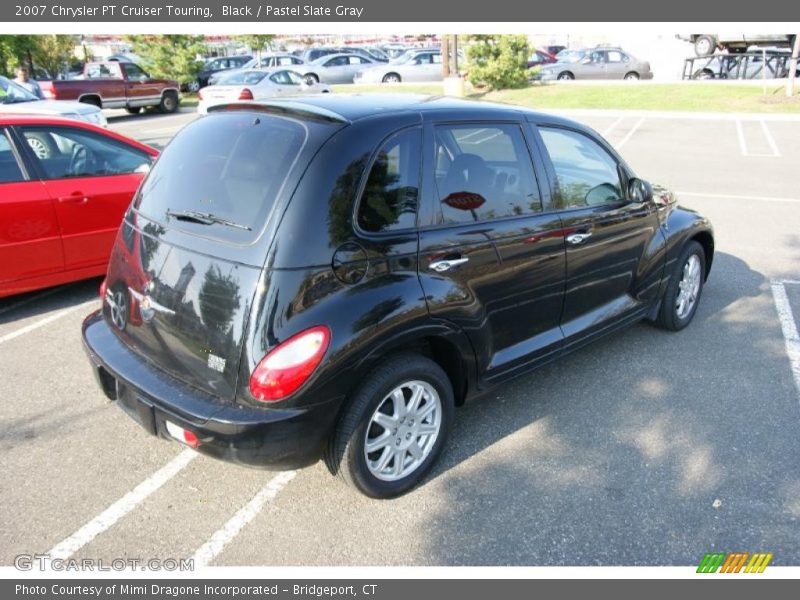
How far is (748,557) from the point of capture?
9.02 ft

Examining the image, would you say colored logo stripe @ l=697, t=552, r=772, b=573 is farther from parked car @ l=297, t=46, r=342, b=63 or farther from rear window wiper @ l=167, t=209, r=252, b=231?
parked car @ l=297, t=46, r=342, b=63

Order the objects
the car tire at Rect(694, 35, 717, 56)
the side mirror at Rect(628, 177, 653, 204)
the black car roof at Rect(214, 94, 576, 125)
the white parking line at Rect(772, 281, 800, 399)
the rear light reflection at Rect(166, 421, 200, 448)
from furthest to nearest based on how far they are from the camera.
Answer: the car tire at Rect(694, 35, 717, 56) → the white parking line at Rect(772, 281, 800, 399) → the side mirror at Rect(628, 177, 653, 204) → the black car roof at Rect(214, 94, 576, 125) → the rear light reflection at Rect(166, 421, 200, 448)

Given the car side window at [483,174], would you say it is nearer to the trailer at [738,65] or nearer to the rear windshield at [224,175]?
the rear windshield at [224,175]

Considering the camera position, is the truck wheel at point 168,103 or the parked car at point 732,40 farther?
the parked car at point 732,40

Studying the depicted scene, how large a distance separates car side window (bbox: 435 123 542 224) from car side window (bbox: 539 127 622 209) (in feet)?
0.79

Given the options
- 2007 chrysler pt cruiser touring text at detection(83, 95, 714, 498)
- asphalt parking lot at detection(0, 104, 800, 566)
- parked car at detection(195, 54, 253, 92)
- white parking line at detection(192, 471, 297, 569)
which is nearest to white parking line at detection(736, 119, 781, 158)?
asphalt parking lot at detection(0, 104, 800, 566)

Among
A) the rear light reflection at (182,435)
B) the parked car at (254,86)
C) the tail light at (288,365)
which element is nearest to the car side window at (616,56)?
the parked car at (254,86)

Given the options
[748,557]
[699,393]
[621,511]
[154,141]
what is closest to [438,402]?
[621,511]

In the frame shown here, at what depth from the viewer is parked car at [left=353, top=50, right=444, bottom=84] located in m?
27.1

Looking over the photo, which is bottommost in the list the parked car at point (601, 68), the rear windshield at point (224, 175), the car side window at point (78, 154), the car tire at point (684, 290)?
the car tire at point (684, 290)

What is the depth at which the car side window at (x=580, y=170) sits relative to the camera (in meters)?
3.71

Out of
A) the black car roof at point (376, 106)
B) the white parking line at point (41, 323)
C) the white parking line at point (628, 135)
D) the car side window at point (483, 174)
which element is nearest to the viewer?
the black car roof at point (376, 106)

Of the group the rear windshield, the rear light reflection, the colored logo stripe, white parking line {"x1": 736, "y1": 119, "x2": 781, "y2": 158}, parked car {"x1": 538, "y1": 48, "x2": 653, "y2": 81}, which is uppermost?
the rear windshield

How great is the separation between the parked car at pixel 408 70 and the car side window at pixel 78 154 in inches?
899
